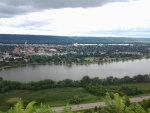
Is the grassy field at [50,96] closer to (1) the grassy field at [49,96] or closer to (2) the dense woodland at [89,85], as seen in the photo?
(1) the grassy field at [49,96]

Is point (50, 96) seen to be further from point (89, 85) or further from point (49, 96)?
point (89, 85)

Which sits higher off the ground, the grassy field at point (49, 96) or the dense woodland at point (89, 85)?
the dense woodland at point (89, 85)

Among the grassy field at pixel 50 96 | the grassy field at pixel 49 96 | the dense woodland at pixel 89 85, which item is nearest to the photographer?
the grassy field at pixel 50 96

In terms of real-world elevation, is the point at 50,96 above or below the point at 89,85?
below

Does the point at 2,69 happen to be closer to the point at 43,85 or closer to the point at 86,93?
the point at 43,85

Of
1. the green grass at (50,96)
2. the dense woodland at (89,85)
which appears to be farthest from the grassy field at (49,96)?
the dense woodland at (89,85)

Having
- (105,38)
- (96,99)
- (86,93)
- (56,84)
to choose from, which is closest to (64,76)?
(56,84)

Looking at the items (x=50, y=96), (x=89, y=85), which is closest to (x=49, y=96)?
(x=50, y=96)

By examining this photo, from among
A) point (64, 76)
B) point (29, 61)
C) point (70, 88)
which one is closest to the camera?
point (70, 88)
